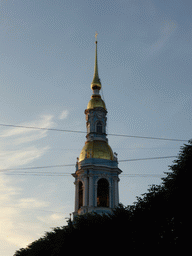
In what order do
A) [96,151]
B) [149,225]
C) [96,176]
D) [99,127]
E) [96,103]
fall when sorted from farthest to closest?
[96,103] → [99,127] → [96,151] → [96,176] → [149,225]

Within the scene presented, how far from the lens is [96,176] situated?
53.2 m

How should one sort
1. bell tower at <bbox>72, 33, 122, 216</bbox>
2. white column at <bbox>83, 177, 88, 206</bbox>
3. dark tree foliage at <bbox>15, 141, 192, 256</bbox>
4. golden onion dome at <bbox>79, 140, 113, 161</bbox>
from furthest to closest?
golden onion dome at <bbox>79, 140, 113, 161</bbox> → bell tower at <bbox>72, 33, 122, 216</bbox> → white column at <bbox>83, 177, 88, 206</bbox> → dark tree foliage at <bbox>15, 141, 192, 256</bbox>

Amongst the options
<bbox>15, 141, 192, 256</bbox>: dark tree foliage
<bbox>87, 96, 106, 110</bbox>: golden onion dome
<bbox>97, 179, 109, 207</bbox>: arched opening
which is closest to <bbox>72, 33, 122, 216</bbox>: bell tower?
<bbox>97, 179, 109, 207</bbox>: arched opening

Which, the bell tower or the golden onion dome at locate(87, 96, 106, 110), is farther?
the golden onion dome at locate(87, 96, 106, 110)

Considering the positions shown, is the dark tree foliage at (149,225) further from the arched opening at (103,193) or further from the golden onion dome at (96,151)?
the golden onion dome at (96,151)

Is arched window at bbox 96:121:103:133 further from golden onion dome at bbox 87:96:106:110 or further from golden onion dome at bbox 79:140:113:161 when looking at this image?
golden onion dome at bbox 87:96:106:110

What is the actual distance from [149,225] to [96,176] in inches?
966

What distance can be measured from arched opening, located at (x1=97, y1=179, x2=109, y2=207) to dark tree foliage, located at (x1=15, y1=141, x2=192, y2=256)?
1703 cm

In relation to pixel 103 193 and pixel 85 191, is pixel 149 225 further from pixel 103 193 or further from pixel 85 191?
pixel 103 193

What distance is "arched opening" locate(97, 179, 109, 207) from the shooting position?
5228 cm

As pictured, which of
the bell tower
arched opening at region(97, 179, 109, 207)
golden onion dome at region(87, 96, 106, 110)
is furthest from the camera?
golden onion dome at region(87, 96, 106, 110)

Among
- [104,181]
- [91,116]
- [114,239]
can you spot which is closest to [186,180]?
[114,239]

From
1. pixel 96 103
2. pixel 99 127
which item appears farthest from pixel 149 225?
pixel 96 103

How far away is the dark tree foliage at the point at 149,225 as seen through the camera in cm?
2686
